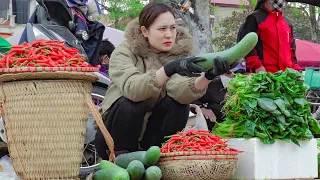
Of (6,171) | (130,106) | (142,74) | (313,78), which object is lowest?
(313,78)

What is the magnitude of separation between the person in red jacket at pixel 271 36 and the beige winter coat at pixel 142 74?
1.62 meters

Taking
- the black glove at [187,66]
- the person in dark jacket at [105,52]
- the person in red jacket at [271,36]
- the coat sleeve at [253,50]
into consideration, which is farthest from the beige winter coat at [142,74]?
the person in dark jacket at [105,52]

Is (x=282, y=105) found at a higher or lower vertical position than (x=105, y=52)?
higher

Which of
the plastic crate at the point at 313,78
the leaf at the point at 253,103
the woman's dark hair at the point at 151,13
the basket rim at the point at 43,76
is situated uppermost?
the woman's dark hair at the point at 151,13

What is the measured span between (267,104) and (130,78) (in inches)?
34.8

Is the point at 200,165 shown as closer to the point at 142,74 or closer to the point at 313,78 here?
the point at 142,74

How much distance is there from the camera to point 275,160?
12.1 ft

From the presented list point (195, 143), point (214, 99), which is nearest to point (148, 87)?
point (195, 143)

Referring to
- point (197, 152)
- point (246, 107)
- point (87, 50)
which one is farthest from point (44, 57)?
point (87, 50)

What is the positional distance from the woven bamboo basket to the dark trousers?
0.62 meters

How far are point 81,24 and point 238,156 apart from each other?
2.88 meters

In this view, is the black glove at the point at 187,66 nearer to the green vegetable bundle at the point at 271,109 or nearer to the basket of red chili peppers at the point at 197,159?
the basket of red chili peppers at the point at 197,159

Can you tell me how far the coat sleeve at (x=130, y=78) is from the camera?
3.51 meters

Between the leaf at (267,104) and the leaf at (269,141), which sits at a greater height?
the leaf at (267,104)
